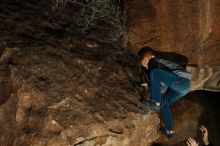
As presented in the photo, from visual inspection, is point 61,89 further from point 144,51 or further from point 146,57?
point 144,51

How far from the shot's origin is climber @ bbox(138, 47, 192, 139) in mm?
4754

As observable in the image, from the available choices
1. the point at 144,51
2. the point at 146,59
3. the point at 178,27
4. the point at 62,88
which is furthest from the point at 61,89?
the point at 178,27

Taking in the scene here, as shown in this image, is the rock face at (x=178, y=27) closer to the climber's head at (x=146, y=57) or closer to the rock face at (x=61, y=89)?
the climber's head at (x=146, y=57)

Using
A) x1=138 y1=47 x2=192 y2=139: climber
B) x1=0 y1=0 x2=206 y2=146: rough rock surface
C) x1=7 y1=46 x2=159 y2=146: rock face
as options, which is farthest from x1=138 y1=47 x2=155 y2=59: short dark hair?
x1=7 y1=46 x2=159 y2=146: rock face

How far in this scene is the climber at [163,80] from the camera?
187 inches

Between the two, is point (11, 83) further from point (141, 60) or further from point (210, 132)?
point (210, 132)

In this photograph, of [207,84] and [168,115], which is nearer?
[168,115]

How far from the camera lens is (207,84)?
5758 millimetres

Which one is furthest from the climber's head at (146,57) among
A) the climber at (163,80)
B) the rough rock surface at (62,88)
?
the rough rock surface at (62,88)

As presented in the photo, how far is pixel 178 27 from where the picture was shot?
505cm

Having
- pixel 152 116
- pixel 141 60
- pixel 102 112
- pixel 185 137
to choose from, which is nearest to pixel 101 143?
pixel 102 112

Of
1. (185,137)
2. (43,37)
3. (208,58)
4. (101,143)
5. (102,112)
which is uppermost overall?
(43,37)

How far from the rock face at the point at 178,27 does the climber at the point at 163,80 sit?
1.02ft

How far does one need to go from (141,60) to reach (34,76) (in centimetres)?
147
